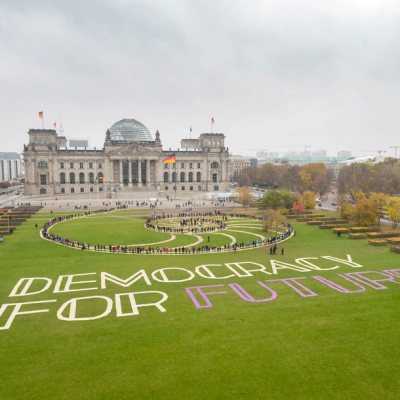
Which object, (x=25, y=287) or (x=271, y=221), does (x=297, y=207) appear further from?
(x=25, y=287)

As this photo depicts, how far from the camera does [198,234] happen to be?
5828 cm

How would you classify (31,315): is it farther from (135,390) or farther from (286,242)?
(286,242)

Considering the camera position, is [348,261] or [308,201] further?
[308,201]

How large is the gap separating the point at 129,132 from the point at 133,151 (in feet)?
58.6

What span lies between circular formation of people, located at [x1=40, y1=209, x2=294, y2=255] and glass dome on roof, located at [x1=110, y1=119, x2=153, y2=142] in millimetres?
70170

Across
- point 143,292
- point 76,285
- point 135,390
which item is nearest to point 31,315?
point 76,285

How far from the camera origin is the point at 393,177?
107750 millimetres

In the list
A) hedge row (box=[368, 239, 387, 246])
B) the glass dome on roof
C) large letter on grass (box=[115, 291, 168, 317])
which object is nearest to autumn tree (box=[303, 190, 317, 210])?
hedge row (box=[368, 239, 387, 246])

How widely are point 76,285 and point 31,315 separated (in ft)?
21.7

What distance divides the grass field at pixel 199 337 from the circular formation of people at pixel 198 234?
6.85 m

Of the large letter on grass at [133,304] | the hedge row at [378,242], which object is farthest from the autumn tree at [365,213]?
the large letter on grass at [133,304]

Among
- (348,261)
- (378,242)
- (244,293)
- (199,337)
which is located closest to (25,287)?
(199,337)

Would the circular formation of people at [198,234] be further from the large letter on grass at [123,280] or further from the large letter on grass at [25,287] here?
the large letter on grass at [25,287]

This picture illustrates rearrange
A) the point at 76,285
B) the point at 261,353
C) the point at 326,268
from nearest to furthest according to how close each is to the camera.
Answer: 1. the point at 261,353
2. the point at 76,285
3. the point at 326,268
